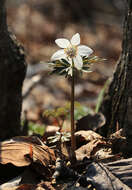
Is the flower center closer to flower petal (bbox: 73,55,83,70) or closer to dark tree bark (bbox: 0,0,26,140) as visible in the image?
flower petal (bbox: 73,55,83,70)

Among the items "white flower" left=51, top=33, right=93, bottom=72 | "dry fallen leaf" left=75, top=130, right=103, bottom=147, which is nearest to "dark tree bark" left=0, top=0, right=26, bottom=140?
"dry fallen leaf" left=75, top=130, right=103, bottom=147

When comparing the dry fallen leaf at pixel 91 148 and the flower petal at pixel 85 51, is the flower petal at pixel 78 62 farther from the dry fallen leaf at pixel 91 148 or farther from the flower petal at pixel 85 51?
the dry fallen leaf at pixel 91 148

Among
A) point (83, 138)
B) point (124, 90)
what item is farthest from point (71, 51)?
point (83, 138)

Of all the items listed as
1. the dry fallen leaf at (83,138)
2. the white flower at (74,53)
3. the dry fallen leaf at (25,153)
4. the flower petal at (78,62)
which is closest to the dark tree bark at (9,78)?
the dry fallen leaf at (25,153)

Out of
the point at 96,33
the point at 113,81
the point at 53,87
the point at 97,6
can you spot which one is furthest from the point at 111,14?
the point at 113,81

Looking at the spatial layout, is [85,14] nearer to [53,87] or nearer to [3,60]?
[53,87]

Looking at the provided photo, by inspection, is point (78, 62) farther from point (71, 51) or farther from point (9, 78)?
point (9, 78)
